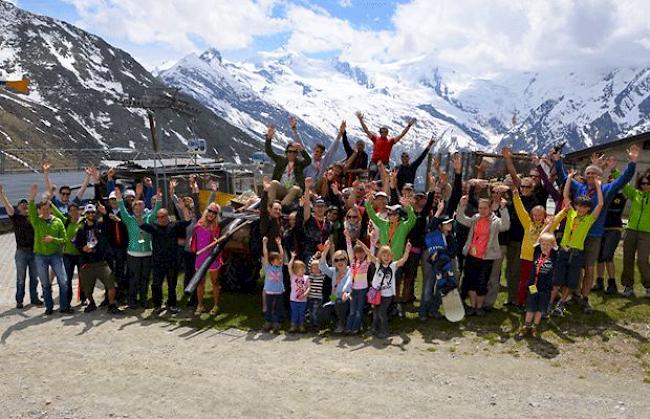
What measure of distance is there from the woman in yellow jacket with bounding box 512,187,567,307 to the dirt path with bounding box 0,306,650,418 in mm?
1720

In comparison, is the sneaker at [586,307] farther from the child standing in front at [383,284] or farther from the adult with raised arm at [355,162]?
the adult with raised arm at [355,162]

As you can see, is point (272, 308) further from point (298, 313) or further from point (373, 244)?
point (373, 244)

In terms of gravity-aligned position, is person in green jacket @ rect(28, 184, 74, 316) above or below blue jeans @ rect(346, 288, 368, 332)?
above

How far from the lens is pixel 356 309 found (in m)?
9.71

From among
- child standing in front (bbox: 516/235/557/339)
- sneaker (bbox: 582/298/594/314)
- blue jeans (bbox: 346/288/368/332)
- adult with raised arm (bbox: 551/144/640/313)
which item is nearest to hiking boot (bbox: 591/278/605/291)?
adult with raised arm (bbox: 551/144/640/313)

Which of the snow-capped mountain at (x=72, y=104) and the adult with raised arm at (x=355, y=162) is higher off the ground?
the snow-capped mountain at (x=72, y=104)

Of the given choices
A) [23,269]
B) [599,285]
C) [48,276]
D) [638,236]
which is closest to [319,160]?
[48,276]

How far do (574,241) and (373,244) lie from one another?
3.49 metres

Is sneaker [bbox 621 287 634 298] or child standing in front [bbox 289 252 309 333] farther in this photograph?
sneaker [bbox 621 287 634 298]

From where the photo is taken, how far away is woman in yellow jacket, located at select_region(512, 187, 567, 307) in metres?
9.83

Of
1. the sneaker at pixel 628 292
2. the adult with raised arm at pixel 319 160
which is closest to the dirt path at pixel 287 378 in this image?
the sneaker at pixel 628 292

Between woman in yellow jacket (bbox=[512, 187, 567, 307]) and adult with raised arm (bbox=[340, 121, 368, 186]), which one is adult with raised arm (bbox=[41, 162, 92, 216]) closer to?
adult with raised arm (bbox=[340, 121, 368, 186])

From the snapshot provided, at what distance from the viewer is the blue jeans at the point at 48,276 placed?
36.2ft

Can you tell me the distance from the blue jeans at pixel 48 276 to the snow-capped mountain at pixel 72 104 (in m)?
96.3
